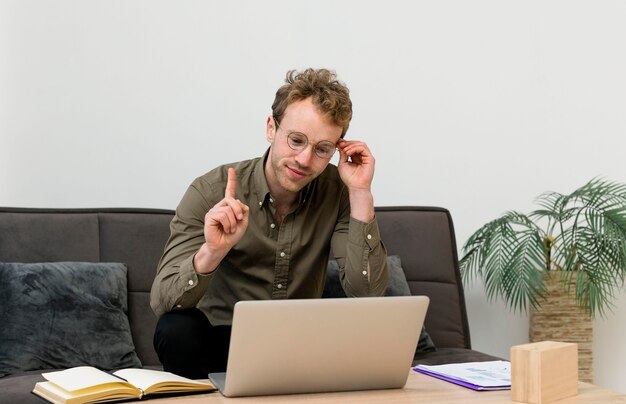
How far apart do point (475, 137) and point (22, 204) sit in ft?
6.21

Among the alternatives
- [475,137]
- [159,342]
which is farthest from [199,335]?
[475,137]

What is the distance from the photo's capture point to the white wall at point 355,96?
3320 mm

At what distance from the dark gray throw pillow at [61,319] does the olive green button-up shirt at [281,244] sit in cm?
43

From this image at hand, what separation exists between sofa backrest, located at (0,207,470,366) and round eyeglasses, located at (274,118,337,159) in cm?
87

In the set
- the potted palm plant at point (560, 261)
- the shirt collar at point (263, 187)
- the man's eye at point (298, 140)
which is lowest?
the potted palm plant at point (560, 261)

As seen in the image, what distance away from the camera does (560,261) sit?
353cm

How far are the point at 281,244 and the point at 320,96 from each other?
0.43 meters

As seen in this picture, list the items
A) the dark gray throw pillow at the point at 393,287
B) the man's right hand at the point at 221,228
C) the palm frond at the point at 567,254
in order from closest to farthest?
the man's right hand at the point at 221,228 → the dark gray throw pillow at the point at 393,287 → the palm frond at the point at 567,254

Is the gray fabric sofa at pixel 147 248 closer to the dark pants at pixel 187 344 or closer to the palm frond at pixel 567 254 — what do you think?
the palm frond at pixel 567 254

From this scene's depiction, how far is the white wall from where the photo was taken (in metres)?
3.32

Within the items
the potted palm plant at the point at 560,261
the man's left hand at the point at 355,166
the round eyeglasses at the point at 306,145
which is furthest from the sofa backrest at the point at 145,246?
the round eyeglasses at the point at 306,145

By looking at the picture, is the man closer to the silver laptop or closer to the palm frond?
the silver laptop

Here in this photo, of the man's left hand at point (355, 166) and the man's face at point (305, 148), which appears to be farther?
the man's left hand at point (355, 166)

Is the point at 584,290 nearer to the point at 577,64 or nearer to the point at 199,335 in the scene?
the point at 577,64
